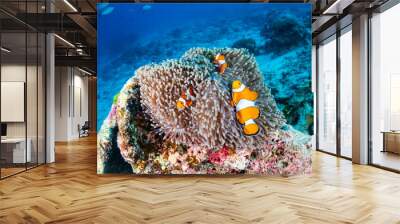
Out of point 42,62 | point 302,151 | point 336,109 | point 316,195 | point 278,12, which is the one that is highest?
point 278,12

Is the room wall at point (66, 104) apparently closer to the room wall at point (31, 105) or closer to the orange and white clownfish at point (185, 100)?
the room wall at point (31, 105)

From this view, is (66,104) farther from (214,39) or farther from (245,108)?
(245,108)

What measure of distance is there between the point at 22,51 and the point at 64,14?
1.17 meters

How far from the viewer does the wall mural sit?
5562 millimetres

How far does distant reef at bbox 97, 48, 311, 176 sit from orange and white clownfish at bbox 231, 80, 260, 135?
7cm

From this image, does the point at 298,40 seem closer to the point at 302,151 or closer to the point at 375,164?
the point at 302,151

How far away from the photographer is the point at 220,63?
564 centimetres

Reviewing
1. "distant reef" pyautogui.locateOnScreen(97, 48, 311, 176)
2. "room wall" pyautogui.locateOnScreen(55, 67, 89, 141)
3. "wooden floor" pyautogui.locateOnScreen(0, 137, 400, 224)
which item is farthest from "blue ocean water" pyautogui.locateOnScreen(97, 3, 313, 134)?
"room wall" pyautogui.locateOnScreen(55, 67, 89, 141)

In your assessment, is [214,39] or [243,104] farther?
[214,39]

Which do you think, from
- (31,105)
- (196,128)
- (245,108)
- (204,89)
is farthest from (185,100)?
(31,105)

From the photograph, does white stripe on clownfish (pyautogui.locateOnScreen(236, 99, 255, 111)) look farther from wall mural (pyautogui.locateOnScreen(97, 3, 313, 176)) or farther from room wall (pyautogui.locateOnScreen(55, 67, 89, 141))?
room wall (pyautogui.locateOnScreen(55, 67, 89, 141))

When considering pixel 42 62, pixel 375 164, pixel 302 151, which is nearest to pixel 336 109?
pixel 375 164

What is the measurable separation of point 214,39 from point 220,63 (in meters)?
0.40

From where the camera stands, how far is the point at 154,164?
18.5 feet
